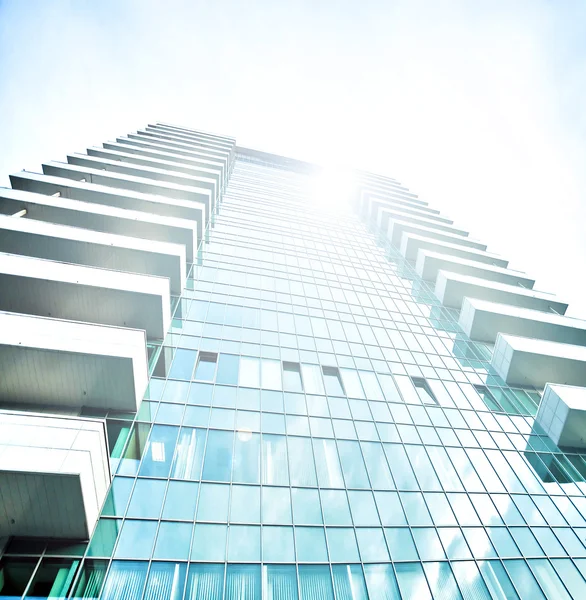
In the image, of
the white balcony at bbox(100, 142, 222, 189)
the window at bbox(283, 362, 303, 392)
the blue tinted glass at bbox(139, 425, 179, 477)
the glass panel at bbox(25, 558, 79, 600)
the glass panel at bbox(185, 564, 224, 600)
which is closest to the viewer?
the glass panel at bbox(25, 558, 79, 600)

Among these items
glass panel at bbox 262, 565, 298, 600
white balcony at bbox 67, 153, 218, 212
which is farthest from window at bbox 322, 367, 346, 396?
white balcony at bbox 67, 153, 218, 212

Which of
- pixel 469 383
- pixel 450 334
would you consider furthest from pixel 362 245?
pixel 469 383

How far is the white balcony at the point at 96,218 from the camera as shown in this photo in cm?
2202

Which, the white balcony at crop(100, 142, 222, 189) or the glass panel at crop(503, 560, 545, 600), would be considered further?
the white balcony at crop(100, 142, 222, 189)

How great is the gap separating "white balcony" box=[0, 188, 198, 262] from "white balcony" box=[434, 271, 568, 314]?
1994 centimetres

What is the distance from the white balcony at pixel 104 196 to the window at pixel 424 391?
17450mm

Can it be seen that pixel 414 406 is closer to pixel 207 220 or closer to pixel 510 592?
pixel 510 592

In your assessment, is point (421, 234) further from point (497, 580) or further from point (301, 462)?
point (497, 580)

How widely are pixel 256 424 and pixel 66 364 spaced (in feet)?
24.1

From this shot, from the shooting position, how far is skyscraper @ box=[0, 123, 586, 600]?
9977mm

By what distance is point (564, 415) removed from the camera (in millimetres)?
17609

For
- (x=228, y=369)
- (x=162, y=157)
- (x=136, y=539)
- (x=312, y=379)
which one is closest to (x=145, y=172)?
(x=162, y=157)

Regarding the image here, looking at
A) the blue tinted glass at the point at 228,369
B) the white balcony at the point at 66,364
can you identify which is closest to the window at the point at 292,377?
the blue tinted glass at the point at 228,369

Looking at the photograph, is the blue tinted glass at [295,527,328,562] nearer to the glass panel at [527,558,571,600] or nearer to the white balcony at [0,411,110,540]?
the white balcony at [0,411,110,540]
